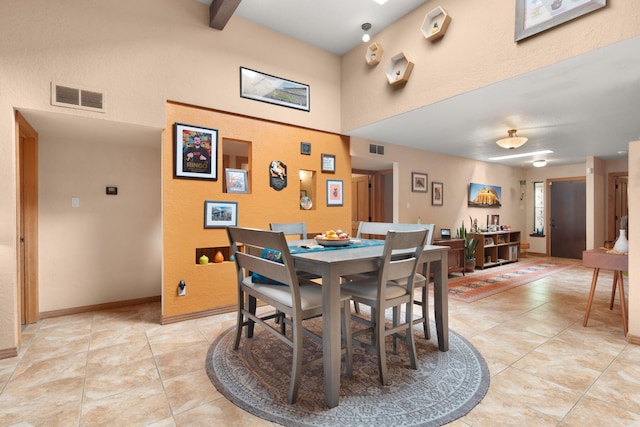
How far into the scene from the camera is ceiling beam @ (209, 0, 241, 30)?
3.01 m

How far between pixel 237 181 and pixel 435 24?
8.96ft

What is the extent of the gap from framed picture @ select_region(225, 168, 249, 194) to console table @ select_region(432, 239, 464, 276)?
11.4ft

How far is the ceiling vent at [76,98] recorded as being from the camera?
8.64ft

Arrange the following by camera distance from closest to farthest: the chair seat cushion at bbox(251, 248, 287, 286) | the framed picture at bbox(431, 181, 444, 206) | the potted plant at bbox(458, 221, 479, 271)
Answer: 1. the chair seat cushion at bbox(251, 248, 287, 286)
2. the potted plant at bbox(458, 221, 479, 271)
3. the framed picture at bbox(431, 181, 444, 206)

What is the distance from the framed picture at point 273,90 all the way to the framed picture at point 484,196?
15.1 ft

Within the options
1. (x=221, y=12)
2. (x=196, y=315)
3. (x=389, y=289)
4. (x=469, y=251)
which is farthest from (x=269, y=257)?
(x=469, y=251)

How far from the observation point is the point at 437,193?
6.10 meters

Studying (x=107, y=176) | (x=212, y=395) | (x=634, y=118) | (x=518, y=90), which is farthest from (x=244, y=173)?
(x=634, y=118)

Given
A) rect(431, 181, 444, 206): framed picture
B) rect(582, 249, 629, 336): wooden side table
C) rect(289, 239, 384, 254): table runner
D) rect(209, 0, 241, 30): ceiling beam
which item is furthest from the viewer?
rect(431, 181, 444, 206): framed picture

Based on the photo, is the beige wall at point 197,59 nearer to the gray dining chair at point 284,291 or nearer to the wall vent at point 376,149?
the wall vent at point 376,149

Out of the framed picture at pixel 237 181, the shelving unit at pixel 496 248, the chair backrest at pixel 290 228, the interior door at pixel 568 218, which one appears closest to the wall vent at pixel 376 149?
the framed picture at pixel 237 181

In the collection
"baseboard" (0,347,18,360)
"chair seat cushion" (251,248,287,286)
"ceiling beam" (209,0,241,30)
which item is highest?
"ceiling beam" (209,0,241,30)

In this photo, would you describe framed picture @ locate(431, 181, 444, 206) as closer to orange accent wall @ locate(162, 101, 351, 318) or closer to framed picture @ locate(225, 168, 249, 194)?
orange accent wall @ locate(162, 101, 351, 318)

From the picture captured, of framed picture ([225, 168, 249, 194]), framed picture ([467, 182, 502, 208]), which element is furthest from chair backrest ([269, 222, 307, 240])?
framed picture ([467, 182, 502, 208])
